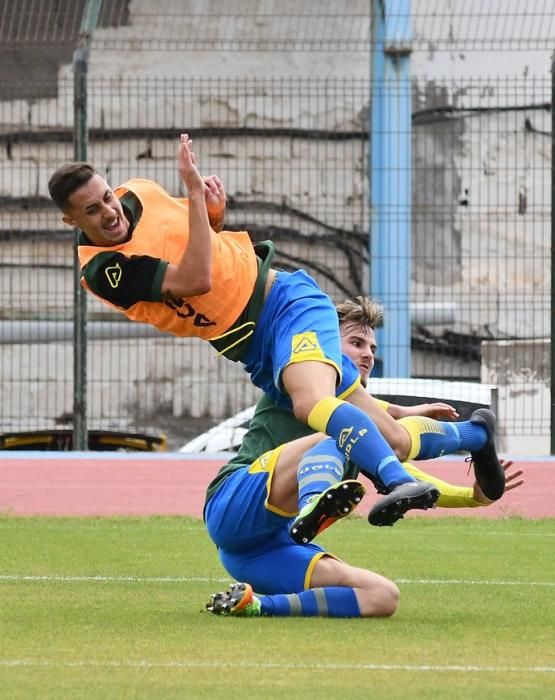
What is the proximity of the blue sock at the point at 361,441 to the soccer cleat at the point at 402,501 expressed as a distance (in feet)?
0.71

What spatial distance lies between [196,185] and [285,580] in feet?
4.92

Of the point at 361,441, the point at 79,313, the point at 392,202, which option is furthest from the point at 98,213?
the point at 392,202

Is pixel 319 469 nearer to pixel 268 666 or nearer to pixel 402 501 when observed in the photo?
pixel 402 501

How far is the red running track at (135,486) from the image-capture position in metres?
11.2

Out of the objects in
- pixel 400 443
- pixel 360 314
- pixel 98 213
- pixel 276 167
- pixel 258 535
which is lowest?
pixel 258 535

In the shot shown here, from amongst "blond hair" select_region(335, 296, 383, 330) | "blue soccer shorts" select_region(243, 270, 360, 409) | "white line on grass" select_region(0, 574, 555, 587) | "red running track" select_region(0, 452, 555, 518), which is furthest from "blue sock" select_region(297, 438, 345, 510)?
"red running track" select_region(0, 452, 555, 518)

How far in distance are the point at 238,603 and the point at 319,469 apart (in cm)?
62

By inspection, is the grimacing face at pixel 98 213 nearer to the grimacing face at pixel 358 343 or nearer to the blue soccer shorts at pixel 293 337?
the blue soccer shorts at pixel 293 337

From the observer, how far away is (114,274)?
237 inches

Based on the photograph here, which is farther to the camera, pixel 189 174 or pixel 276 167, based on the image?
pixel 276 167

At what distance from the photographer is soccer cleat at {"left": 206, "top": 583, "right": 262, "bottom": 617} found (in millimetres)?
5734

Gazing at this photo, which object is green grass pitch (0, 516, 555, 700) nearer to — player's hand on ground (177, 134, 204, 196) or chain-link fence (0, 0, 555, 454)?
player's hand on ground (177, 134, 204, 196)

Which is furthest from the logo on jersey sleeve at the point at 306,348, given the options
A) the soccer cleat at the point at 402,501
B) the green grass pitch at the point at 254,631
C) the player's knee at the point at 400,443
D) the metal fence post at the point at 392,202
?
the metal fence post at the point at 392,202

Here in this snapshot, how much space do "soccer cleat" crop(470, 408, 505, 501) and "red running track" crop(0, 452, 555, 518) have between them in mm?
4863
